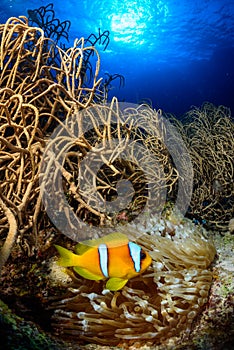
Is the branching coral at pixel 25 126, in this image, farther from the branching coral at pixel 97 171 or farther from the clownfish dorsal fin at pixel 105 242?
the clownfish dorsal fin at pixel 105 242

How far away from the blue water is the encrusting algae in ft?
31.0

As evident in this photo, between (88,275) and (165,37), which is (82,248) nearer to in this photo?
(88,275)

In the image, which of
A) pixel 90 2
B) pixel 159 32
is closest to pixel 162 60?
pixel 159 32

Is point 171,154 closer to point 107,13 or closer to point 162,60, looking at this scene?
point 107,13

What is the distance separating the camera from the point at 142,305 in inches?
80.9

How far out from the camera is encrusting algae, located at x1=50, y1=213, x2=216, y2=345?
2010mm

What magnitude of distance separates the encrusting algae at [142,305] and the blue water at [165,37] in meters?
9.44

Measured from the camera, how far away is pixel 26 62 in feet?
12.0

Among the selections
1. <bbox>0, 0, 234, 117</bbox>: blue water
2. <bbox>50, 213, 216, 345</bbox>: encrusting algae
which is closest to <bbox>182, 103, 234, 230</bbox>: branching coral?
<bbox>50, 213, 216, 345</bbox>: encrusting algae

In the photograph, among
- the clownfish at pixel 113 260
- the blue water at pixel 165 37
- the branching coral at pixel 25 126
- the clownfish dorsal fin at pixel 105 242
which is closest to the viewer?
the clownfish at pixel 113 260

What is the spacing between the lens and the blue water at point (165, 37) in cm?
2252

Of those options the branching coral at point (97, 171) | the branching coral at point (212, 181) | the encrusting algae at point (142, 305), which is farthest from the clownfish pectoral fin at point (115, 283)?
the branching coral at point (212, 181)

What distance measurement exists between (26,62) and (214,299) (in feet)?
12.2

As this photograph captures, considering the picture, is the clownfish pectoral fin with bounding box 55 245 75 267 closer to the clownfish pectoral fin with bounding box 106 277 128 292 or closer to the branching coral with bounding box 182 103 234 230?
the clownfish pectoral fin with bounding box 106 277 128 292
